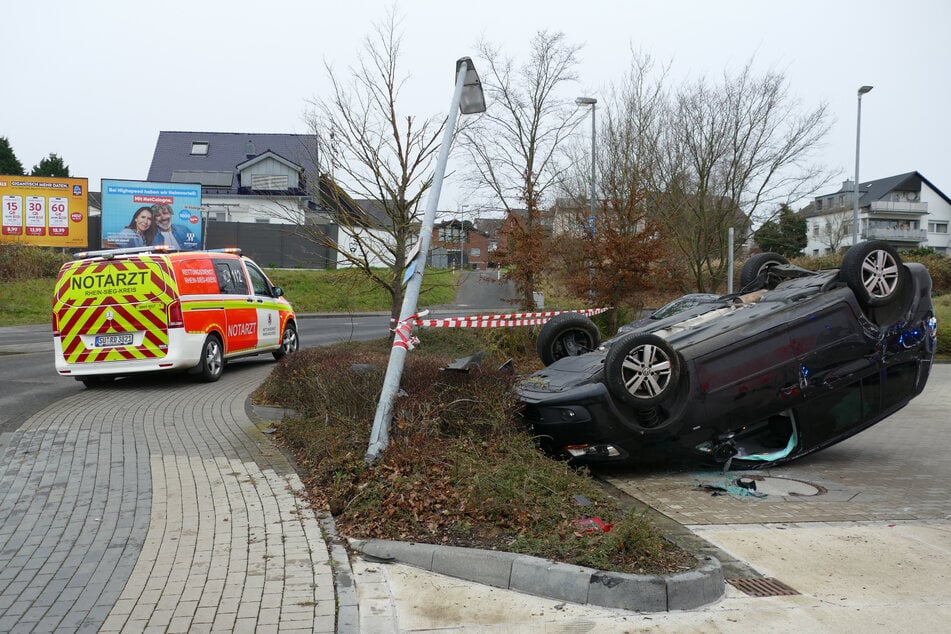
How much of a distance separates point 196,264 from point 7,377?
3.43 m

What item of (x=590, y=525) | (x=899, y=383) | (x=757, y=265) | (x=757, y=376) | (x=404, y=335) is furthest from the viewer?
(x=757, y=265)

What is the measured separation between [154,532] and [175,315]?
6.64 meters

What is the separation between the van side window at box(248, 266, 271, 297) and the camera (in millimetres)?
13969

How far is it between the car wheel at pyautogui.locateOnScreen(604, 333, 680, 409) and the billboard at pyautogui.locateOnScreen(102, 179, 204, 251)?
33269mm

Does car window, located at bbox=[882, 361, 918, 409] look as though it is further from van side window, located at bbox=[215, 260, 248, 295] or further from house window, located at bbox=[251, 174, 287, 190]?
house window, located at bbox=[251, 174, 287, 190]

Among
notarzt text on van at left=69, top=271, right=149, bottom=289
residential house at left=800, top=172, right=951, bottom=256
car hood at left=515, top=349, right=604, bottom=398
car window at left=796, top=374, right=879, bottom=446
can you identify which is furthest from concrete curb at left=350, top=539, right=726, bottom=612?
residential house at left=800, top=172, right=951, bottom=256

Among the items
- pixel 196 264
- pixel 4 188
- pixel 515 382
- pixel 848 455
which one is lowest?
pixel 848 455

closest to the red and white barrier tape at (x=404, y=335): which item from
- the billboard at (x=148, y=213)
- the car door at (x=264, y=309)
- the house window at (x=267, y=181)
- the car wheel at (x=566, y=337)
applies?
the car wheel at (x=566, y=337)

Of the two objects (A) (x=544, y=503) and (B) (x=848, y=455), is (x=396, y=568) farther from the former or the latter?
(B) (x=848, y=455)

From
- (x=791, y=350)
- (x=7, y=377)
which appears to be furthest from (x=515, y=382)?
(x=7, y=377)

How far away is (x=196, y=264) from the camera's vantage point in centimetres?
1221

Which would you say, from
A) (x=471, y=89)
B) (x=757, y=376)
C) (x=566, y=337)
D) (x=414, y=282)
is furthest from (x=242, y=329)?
(x=757, y=376)

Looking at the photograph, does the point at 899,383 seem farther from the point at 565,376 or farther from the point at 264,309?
the point at 264,309

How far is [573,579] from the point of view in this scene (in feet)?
14.6
